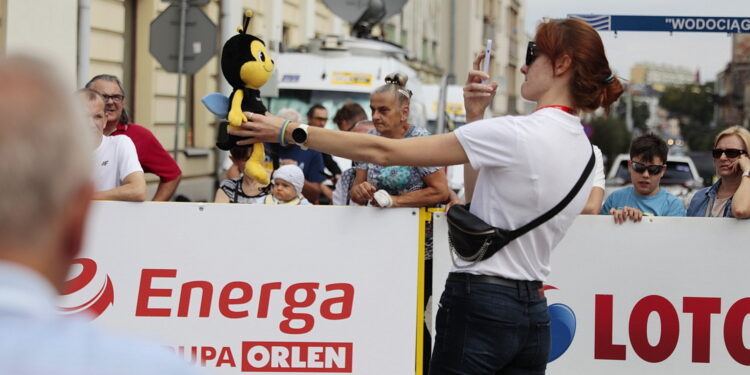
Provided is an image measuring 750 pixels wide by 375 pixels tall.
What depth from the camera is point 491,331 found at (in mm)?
3475

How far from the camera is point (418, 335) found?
18.6 feet

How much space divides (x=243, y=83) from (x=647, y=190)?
2946mm

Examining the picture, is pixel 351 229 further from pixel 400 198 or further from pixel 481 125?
pixel 481 125

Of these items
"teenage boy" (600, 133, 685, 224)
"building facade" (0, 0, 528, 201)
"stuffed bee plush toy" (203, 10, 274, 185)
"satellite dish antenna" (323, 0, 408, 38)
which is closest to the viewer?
"stuffed bee plush toy" (203, 10, 274, 185)

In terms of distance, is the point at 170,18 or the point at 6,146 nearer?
the point at 6,146

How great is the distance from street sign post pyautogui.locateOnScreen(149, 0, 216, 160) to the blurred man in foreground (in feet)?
35.4

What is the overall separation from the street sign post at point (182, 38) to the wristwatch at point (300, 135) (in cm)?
839

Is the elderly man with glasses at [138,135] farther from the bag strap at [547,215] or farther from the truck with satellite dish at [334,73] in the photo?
the truck with satellite dish at [334,73]

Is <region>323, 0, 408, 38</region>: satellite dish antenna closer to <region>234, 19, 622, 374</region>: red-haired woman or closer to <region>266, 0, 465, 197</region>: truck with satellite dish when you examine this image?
<region>266, 0, 465, 197</region>: truck with satellite dish

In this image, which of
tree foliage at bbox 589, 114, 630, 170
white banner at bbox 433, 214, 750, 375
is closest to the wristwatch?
white banner at bbox 433, 214, 750, 375

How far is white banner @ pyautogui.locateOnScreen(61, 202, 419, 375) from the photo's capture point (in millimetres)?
5531

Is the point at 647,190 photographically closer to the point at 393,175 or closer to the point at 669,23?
the point at 393,175

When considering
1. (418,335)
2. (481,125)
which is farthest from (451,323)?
(418,335)

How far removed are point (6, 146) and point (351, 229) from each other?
4.44 metres
